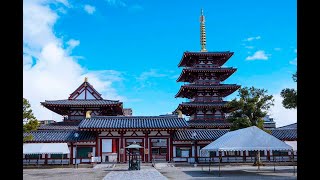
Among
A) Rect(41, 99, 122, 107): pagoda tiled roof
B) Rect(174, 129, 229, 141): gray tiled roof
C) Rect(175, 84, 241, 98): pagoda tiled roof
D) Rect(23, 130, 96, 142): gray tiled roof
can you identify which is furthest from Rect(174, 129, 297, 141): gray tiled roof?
Rect(41, 99, 122, 107): pagoda tiled roof

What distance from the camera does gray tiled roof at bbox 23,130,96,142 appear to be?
3547 centimetres

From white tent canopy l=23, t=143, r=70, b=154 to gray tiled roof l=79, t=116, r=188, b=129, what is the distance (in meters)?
2.78

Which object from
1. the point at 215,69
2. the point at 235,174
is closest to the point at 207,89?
the point at 215,69

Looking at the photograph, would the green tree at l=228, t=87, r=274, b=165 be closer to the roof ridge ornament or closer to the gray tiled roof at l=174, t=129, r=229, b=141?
the gray tiled roof at l=174, t=129, r=229, b=141

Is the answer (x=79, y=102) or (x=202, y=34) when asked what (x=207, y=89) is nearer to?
(x=202, y=34)

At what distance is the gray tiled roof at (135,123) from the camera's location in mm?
35219

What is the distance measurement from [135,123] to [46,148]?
9147mm

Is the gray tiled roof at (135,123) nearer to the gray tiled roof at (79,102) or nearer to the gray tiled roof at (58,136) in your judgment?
the gray tiled roof at (58,136)

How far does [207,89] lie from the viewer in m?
42.5

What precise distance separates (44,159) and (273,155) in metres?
23.2

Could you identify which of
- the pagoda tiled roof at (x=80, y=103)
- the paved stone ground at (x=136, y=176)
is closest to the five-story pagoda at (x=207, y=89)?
the pagoda tiled roof at (x=80, y=103)
